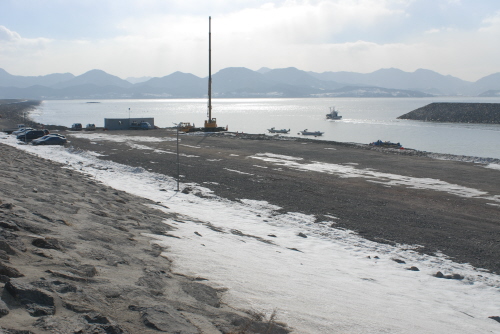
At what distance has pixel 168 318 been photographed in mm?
4773

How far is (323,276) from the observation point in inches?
318

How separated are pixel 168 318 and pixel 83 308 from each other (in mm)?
942

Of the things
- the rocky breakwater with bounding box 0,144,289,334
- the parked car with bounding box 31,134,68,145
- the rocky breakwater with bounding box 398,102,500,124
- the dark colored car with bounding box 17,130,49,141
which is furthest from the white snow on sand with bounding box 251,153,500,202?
the rocky breakwater with bounding box 398,102,500,124

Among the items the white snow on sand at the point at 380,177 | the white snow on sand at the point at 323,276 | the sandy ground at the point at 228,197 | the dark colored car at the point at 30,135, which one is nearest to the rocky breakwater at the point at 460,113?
the sandy ground at the point at 228,197

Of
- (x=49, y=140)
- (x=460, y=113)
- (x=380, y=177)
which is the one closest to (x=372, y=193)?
(x=380, y=177)

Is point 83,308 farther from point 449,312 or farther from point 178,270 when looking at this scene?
point 449,312

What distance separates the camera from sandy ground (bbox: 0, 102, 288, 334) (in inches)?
174

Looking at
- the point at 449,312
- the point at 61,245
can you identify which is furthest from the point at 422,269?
the point at 61,245

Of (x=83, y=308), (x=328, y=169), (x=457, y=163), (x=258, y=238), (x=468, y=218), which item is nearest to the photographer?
(x=83, y=308)

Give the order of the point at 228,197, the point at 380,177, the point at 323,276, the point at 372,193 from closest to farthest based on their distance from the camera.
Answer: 1. the point at 323,276
2. the point at 228,197
3. the point at 372,193
4. the point at 380,177

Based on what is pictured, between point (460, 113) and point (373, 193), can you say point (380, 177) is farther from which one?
point (460, 113)

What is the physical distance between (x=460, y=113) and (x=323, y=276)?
12193 cm

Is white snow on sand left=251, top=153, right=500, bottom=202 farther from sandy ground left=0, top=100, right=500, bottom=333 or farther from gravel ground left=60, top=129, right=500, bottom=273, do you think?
gravel ground left=60, top=129, right=500, bottom=273

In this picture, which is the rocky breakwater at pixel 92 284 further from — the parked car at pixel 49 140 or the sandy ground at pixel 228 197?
the parked car at pixel 49 140
